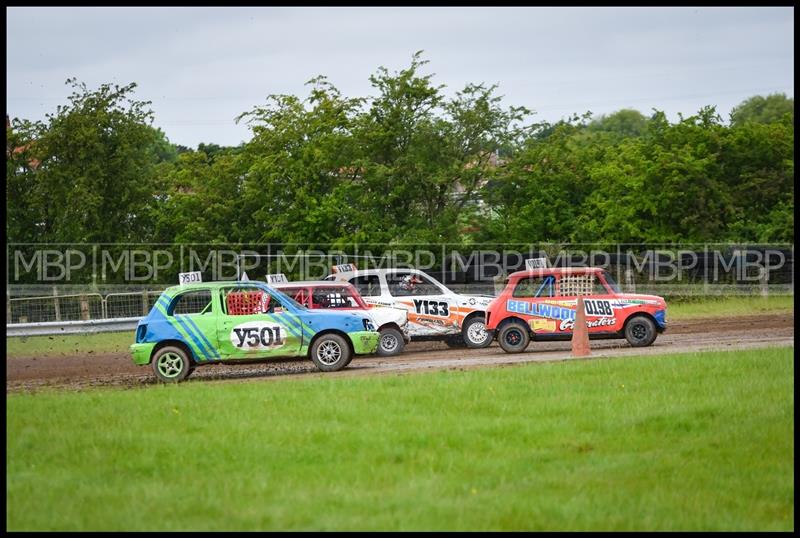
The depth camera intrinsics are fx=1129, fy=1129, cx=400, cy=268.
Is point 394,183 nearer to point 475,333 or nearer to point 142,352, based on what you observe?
point 475,333

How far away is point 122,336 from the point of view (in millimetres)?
29812

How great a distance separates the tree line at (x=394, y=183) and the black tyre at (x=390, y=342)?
15017mm

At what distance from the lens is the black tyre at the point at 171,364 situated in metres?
18.3

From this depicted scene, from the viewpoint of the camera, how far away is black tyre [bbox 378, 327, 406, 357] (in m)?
22.6

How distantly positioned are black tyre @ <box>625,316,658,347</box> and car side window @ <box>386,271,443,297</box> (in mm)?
4060

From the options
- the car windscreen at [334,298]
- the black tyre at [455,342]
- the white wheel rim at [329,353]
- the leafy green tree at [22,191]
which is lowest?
the black tyre at [455,342]

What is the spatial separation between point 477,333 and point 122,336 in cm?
1098

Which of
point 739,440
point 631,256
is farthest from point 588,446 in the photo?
point 631,256

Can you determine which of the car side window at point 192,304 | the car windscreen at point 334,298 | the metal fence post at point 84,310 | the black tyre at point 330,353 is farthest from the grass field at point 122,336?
the black tyre at point 330,353

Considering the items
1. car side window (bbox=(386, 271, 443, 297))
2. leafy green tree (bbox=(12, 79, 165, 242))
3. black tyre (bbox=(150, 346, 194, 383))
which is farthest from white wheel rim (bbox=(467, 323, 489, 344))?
leafy green tree (bbox=(12, 79, 165, 242))

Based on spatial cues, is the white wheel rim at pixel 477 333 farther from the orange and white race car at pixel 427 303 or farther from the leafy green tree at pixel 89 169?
the leafy green tree at pixel 89 169

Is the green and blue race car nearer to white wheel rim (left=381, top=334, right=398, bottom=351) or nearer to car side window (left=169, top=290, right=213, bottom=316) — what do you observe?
car side window (left=169, top=290, right=213, bottom=316)

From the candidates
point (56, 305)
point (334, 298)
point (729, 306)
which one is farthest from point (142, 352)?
point (729, 306)

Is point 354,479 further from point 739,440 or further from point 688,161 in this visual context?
point 688,161
